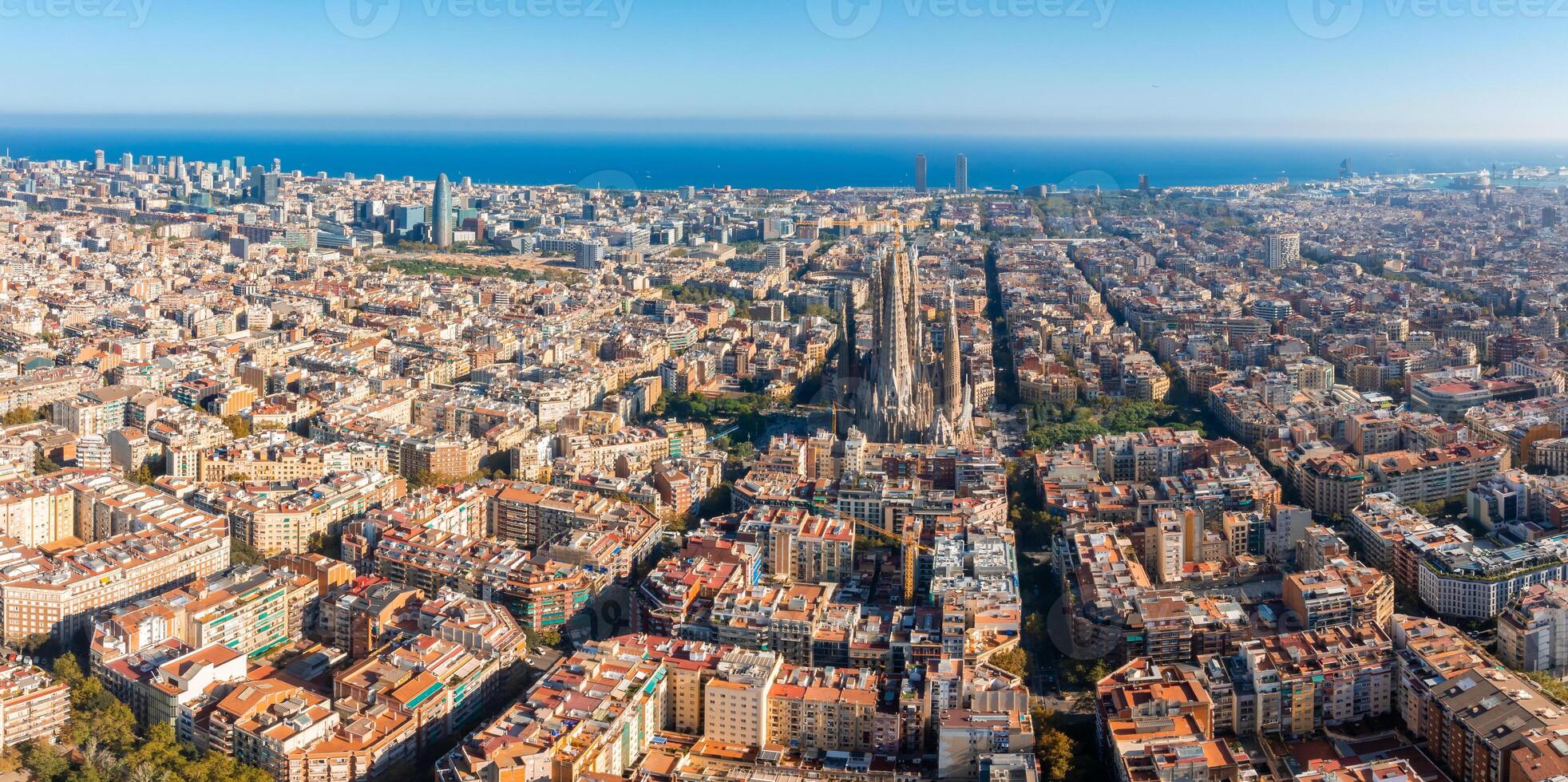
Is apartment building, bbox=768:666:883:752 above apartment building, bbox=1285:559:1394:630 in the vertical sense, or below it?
below

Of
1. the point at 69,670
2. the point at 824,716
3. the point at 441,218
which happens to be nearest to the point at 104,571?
the point at 69,670

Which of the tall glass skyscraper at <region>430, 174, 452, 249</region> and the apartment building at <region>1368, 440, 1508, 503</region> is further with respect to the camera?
the tall glass skyscraper at <region>430, 174, 452, 249</region>

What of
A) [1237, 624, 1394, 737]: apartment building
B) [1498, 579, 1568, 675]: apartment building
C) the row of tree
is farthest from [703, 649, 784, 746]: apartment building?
[1498, 579, 1568, 675]: apartment building

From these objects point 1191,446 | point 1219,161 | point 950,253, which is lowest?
point 1191,446

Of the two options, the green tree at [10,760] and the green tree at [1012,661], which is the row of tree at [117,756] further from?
the green tree at [1012,661]

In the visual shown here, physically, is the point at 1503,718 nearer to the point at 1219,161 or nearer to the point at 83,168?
the point at 1219,161

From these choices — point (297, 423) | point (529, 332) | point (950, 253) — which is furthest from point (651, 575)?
point (950, 253)

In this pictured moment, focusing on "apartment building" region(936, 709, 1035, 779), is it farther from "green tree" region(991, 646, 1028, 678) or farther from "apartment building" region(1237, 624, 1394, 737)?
"apartment building" region(1237, 624, 1394, 737)
